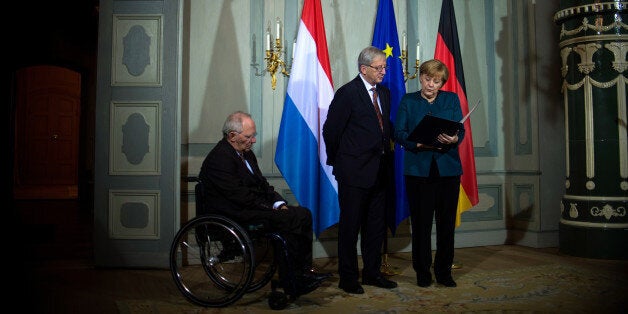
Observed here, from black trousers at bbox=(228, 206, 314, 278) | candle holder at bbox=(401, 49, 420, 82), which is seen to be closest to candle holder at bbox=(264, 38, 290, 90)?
candle holder at bbox=(401, 49, 420, 82)

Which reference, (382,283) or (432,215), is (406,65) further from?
(382,283)

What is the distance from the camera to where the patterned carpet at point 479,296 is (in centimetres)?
249

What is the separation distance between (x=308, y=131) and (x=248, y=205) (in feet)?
3.58

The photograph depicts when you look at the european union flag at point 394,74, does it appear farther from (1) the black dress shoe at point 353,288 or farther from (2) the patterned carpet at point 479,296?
(1) the black dress shoe at point 353,288

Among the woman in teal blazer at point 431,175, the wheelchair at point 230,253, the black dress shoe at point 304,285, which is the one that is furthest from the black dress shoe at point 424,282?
the wheelchair at point 230,253

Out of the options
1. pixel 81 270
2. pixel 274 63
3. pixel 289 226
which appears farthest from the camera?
pixel 274 63

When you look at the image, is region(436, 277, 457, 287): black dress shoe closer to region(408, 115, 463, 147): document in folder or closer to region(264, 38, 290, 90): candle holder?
region(408, 115, 463, 147): document in folder

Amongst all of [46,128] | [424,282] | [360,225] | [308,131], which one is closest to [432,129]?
[360,225]

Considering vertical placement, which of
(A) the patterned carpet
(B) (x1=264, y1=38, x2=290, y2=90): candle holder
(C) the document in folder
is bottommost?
(A) the patterned carpet

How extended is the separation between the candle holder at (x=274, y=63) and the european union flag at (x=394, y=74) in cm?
71

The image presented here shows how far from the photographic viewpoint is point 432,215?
291cm

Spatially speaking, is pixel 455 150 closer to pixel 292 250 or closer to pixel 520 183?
pixel 292 250

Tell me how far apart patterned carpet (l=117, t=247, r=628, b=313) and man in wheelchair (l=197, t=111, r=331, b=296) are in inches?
8.7

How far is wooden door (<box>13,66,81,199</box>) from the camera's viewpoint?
34.2 ft
